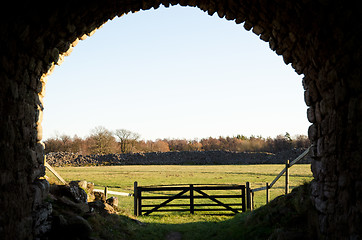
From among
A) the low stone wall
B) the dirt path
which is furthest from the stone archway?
the low stone wall

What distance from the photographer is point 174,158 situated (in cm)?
5359

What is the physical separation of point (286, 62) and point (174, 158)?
48311 mm

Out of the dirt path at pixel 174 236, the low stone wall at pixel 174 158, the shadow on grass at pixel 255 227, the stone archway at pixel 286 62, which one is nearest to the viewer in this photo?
the stone archway at pixel 286 62

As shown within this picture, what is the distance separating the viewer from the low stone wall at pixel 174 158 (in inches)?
2014

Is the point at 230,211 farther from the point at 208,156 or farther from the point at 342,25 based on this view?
the point at 208,156

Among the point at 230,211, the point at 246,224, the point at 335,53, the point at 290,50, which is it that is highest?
the point at 290,50

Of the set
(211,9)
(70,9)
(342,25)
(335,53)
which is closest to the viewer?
(342,25)

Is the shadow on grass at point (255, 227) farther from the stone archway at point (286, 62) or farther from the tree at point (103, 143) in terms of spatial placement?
the tree at point (103, 143)

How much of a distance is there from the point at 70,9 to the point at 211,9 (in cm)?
272

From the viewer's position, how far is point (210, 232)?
30.5 ft

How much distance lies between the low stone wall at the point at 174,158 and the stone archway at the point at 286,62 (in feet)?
153


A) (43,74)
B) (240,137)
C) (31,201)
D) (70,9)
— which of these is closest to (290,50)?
(70,9)

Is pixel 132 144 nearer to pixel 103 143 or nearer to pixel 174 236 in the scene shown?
pixel 103 143

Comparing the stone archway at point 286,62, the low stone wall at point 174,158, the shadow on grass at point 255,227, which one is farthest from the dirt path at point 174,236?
the low stone wall at point 174,158
